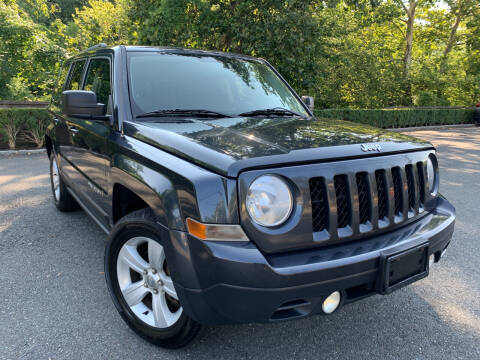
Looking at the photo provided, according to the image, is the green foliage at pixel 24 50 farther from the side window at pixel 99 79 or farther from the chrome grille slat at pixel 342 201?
the chrome grille slat at pixel 342 201

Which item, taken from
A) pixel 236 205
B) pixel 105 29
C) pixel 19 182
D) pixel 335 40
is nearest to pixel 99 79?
pixel 236 205

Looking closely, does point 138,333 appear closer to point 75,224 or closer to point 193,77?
point 193,77

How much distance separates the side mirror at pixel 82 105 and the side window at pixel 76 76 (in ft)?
3.94

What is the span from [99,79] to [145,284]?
1889 millimetres

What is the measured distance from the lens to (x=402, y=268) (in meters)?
2.02

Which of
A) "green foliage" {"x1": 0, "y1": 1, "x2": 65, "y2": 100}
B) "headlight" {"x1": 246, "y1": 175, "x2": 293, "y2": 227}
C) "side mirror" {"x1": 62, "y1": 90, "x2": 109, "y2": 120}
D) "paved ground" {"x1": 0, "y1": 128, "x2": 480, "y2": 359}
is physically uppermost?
"green foliage" {"x1": 0, "y1": 1, "x2": 65, "y2": 100}

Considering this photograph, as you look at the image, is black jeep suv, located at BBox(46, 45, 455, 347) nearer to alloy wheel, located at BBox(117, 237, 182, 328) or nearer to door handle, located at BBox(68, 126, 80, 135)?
alloy wheel, located at BBox(117, 237, 182, 328)

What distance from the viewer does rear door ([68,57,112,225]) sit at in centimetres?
286

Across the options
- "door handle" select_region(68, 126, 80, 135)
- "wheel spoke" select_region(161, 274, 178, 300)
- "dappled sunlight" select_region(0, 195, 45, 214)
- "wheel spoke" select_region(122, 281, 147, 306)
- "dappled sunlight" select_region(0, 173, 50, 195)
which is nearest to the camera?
"wheel spoke" select_region(161, 274, 178, 300)

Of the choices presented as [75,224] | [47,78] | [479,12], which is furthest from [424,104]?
[75,224]

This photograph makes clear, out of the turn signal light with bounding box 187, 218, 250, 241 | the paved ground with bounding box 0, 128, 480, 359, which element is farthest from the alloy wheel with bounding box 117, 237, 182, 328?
the turn signal light with bounding box 187, 218, 250, 241

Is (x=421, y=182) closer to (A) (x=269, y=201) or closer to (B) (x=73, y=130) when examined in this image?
(A) (x=269, y=201)

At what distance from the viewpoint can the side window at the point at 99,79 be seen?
3031 millimetres

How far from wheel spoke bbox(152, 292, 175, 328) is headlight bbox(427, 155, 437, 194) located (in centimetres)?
187
